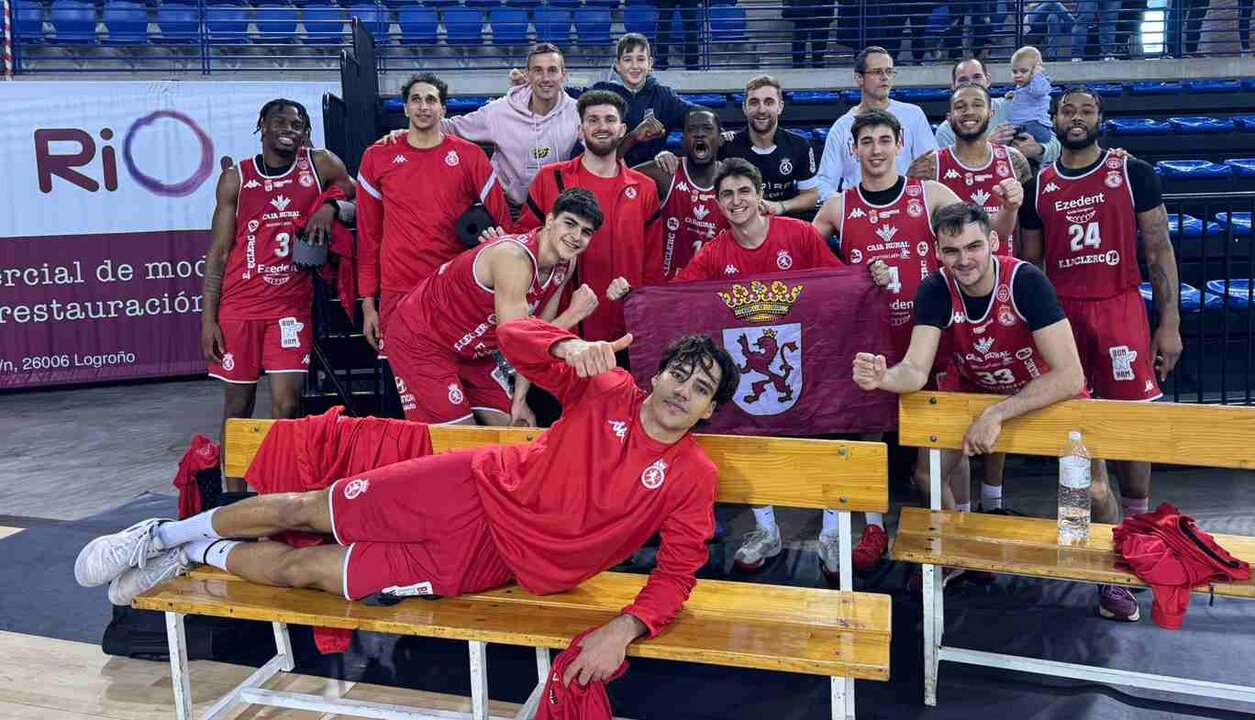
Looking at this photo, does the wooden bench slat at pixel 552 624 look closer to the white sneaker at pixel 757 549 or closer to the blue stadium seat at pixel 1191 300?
the white sneaker at pixel 757 549

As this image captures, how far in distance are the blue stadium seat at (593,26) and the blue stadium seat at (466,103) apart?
1721mm

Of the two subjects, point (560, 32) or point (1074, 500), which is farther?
point (560, 32)

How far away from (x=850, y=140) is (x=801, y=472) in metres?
2.78

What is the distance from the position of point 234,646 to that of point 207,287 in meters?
2.26

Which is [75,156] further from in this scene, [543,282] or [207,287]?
[543,282]

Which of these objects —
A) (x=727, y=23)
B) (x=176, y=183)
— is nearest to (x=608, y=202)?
(x=176, y=183)

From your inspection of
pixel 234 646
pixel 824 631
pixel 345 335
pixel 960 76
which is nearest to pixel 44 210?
pixel 345 335

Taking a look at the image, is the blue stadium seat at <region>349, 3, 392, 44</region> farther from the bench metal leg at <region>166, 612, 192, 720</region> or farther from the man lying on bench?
the bench metal leg at <region>166, 612, 192, 720</region>

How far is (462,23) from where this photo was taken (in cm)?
1302

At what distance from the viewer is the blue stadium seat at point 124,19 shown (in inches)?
470

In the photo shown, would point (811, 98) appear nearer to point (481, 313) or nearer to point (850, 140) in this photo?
point (850, 140)

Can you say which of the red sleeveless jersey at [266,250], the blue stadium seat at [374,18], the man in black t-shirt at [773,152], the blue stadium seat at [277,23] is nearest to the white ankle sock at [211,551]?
the red sleeveless jersey at [266,250]

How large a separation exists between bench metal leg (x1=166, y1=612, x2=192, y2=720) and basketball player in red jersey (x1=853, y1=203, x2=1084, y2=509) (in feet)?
8.29

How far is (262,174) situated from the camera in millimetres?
5660
